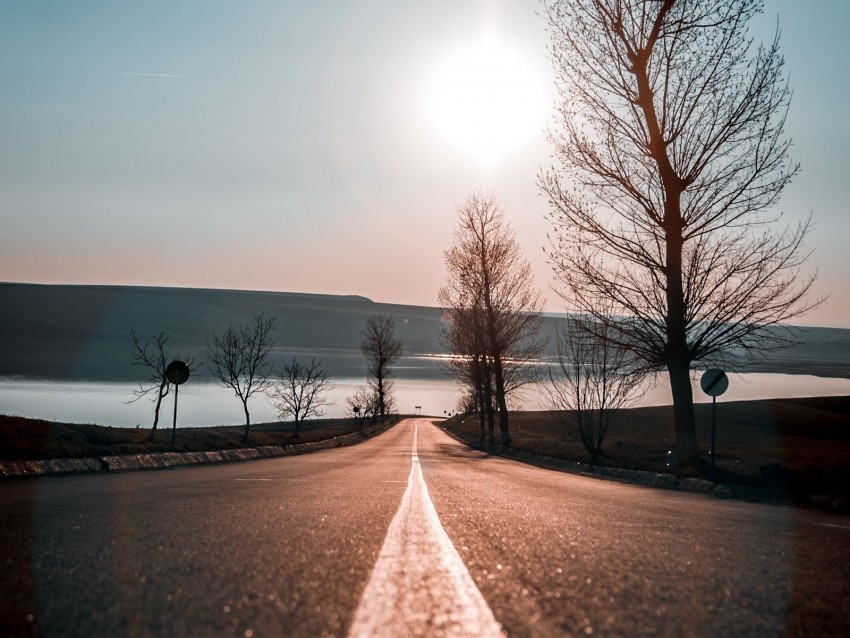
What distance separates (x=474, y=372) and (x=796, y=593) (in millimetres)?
54919

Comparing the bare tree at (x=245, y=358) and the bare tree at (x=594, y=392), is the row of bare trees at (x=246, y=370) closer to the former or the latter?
the bare tree at (x=245, y=358)

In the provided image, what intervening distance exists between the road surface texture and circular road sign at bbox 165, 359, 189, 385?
64.2ft

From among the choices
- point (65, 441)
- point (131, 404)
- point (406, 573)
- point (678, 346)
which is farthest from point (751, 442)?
point (131, 404)

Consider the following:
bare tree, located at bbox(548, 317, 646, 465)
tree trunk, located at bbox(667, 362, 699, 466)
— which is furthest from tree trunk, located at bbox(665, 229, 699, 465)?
bare tree, located at bbox(548, 317, 646, 465)

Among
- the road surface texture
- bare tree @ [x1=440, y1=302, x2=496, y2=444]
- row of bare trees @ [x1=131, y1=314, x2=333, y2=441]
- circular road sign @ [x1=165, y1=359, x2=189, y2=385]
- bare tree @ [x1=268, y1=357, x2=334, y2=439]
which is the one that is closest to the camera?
the road surface texture

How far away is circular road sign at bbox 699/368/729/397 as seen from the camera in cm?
1820

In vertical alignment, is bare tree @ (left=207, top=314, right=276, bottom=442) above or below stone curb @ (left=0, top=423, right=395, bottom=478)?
above

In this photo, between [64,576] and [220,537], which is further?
[220,537]

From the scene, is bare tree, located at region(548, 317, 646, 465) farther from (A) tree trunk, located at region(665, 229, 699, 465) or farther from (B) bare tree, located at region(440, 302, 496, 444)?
(B) bare tree, located at region(440, 302, 496, 444)

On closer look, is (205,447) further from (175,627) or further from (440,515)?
(175,627)

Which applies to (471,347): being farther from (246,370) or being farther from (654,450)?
(246,370)

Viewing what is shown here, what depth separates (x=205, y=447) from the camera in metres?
25.8

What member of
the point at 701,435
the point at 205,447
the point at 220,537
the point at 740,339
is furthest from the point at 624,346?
the point at 701,435

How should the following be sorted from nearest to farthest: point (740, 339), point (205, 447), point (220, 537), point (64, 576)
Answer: point (64, 576) < point (220, 537) < point (740, 339) < point (205, 447)
